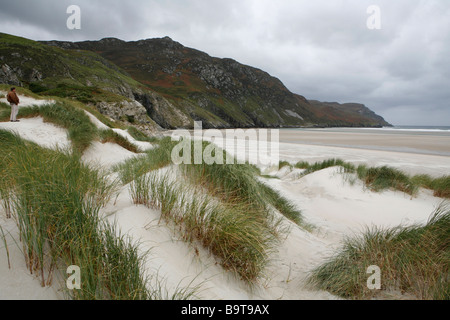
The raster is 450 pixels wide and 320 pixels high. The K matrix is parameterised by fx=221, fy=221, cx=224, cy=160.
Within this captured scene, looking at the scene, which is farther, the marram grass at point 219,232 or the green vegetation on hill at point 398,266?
the marram grass at point 219,232

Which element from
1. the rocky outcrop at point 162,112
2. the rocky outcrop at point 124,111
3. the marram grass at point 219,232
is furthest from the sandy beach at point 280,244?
the rocky outcrop at point 162,112

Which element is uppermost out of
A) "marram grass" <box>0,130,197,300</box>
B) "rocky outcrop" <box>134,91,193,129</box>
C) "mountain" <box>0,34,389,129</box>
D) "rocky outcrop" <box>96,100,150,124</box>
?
"mountain" <box>0,34,389,129</box>

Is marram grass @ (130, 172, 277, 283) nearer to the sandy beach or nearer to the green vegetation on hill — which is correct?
the sandy beach

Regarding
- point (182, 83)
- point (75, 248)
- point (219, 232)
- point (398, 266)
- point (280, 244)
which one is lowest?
point (280, 244)

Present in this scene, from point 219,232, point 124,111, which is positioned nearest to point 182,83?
point 124,111

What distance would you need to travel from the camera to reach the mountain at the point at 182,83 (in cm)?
4492

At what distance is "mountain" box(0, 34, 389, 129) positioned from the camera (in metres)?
44.9

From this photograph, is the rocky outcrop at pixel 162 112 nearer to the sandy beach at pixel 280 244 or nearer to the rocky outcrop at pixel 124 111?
the rocky outcrop at pixel 124 111

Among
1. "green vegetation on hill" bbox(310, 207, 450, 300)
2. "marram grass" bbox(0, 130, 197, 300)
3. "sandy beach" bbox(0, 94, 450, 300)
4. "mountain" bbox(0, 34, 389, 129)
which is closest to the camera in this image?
"marram grass" bbox(0, 130, 197, 300)

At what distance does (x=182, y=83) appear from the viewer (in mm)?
106375

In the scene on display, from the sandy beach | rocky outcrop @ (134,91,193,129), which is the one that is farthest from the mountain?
the sandy beach

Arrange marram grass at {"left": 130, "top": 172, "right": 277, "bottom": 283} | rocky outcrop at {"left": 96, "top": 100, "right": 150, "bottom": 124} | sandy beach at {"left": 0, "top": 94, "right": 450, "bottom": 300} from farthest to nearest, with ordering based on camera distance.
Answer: rocky outcrop at {"left": 96, "top": 100, "right": 150, "bottom": 124}, marram grass at {"left": 130, "top": 172, "right": 277, "bottom": 283}, sandy beach at {"left": 0, "top": 94, "right": 450, "bottom": 300}

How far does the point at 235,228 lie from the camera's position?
2.59 metres

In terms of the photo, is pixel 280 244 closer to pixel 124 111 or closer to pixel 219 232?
pixel 219 232
